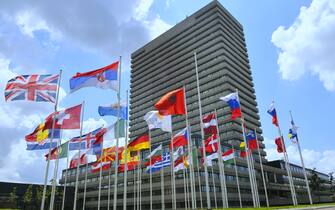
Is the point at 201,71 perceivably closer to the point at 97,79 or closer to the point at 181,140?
the point at 181,140

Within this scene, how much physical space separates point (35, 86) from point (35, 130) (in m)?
9.39

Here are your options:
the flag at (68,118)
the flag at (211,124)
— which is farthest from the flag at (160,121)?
the flag at (211,124)

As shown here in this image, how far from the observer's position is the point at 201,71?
140 metres

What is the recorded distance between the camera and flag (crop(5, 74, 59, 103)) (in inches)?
1024

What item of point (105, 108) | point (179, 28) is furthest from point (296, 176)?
point (105, 108)

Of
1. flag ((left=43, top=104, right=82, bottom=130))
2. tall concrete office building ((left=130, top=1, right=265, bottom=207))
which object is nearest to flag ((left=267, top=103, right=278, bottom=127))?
flag ((left=43, top=104, right=82, bottom=130))

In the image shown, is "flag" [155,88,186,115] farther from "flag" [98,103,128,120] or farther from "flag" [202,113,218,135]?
"flag" [202,113,218,135]

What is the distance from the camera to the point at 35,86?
88.2ft

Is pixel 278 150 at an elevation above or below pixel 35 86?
below

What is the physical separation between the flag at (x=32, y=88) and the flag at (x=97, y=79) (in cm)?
266

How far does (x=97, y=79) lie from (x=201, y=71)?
382 feet

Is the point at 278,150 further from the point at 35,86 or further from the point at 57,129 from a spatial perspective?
the point at 35,86

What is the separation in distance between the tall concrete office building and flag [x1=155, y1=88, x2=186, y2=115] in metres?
A: 85.7

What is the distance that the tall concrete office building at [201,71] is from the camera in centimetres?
12812
